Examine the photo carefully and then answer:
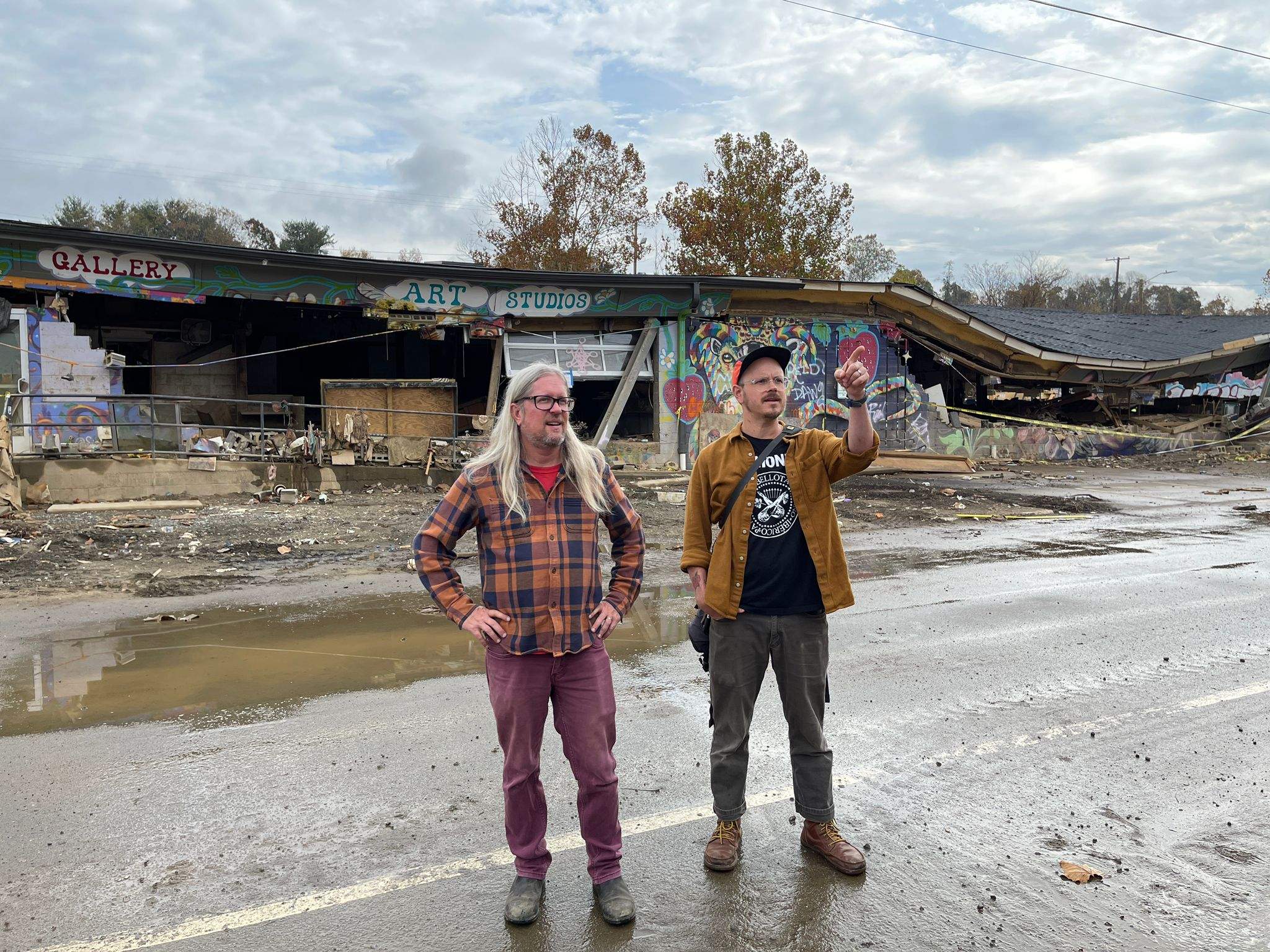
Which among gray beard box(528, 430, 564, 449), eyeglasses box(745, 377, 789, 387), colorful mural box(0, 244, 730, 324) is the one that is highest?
colorful mural box(0, 244, 730, 324)

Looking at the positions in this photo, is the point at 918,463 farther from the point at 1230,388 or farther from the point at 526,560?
the point at 526,560

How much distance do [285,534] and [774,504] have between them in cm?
899

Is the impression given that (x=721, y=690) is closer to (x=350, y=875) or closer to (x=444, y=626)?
(x=350, y=875)

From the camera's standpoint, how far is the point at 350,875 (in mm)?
3451

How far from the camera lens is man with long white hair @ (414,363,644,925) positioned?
3141 mm

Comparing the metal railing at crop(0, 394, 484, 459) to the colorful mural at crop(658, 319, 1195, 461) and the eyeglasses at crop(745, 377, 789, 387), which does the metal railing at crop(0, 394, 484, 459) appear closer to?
the colorful mural at crop(658, 319, 1195, 461)

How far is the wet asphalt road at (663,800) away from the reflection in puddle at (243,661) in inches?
1.5

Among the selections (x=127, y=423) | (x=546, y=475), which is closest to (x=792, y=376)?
(x=127, y=423)

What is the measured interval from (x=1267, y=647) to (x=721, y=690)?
5029 millimetres

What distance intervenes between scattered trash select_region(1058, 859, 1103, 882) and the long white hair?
223cm

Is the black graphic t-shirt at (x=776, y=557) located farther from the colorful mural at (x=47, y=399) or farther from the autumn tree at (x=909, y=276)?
the autumn tree at (x=909, y=276)

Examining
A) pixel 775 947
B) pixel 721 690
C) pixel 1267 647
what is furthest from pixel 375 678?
pixel 1267 647

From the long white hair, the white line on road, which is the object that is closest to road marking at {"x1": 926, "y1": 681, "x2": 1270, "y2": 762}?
the white line on road

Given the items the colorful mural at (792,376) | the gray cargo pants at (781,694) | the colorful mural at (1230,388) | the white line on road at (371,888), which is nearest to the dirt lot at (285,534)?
the colorful mural at (792,376)
